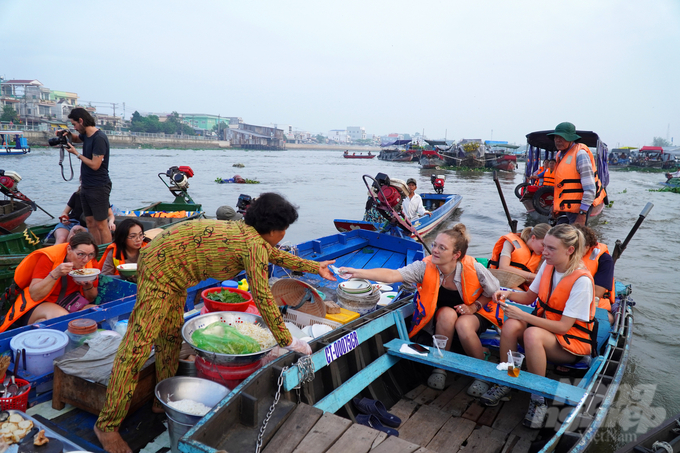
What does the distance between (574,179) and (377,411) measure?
15.3 feet

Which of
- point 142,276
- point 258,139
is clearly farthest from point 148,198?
point 258,139

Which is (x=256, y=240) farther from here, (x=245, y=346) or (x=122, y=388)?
(x=122, y=388)

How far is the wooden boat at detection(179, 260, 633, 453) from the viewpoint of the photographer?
2299 millimetres

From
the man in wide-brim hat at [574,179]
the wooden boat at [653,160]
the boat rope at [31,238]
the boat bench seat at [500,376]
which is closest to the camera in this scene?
the boat bench seat at [500,376]

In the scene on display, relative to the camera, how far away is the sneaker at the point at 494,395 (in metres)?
3.55

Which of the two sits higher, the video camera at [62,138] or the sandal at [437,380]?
the video camera at [62,138]

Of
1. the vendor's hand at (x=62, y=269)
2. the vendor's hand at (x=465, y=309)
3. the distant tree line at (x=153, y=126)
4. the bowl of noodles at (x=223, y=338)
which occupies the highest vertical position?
the distant tree line at (x=153, y=126)

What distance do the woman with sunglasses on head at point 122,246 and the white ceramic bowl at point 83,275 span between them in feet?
2.04

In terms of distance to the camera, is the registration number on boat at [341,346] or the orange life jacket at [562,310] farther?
the orange life jacket at [562,310]

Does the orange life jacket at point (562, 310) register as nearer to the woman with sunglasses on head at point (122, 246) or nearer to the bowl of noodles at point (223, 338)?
the bowl of noodles at point (223, 338)

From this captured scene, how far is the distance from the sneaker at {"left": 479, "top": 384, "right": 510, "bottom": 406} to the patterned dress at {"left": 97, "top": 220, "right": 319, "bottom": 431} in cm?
196

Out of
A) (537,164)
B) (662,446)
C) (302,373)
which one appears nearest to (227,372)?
(302,373)

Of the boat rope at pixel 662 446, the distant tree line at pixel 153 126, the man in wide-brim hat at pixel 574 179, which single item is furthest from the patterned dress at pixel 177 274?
→ the distant tree line at pixel 153 126

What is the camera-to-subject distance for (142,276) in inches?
97.0
